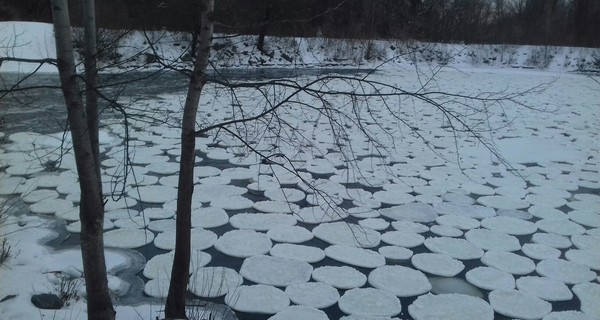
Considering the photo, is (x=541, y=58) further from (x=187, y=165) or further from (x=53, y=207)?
(x=187, y=165)

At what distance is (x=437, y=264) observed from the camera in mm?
3555

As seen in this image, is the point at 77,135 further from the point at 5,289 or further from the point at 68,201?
the point at 68,201

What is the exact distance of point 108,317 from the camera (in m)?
2.16

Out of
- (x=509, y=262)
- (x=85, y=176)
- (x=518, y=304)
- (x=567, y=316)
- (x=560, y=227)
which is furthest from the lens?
(x=560, y=227)

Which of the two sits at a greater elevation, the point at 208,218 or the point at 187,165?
the point at 187,165

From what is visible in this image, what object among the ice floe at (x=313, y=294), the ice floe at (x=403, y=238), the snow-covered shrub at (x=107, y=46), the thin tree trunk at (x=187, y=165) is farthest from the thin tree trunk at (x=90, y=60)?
the ice floe at (x=403, y=238)

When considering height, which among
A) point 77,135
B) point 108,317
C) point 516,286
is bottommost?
point 516,286

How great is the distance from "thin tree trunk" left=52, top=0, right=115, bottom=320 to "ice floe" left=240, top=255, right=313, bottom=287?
121cm

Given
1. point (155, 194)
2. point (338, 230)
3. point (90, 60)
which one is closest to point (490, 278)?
point (338, 230)

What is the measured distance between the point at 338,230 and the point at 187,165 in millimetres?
2056

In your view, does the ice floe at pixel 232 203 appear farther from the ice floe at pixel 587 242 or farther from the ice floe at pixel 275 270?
the ice floe at pixel 587 242

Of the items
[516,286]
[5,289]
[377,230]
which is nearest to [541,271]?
[516,286]

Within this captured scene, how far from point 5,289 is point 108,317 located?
1.08 meters

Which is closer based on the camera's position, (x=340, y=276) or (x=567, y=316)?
(x=567, y=316)
